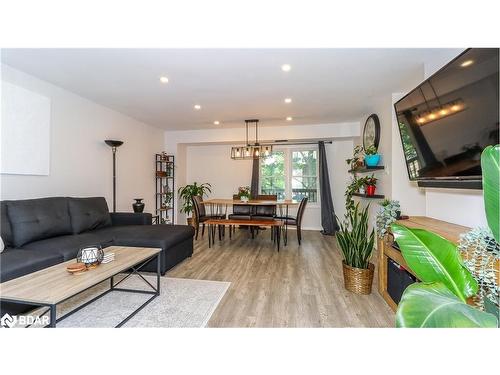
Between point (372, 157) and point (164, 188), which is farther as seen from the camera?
point (164, 188)

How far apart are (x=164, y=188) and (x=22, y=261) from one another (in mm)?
3894

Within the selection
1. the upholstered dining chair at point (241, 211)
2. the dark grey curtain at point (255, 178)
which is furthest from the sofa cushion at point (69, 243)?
the dark grey curtain at point (255, 178)

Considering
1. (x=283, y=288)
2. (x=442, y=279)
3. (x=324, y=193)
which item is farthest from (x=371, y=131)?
(x=442, y=279)

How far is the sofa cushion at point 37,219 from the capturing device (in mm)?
2332

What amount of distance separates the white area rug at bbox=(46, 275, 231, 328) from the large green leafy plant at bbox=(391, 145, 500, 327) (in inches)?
63.5

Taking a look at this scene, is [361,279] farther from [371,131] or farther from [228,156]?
[228,156]

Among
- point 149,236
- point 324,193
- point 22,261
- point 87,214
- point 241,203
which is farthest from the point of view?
point 324,193

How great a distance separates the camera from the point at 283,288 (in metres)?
2.51

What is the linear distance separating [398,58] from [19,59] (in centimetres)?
397

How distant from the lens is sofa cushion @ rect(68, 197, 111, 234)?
9.63 feet

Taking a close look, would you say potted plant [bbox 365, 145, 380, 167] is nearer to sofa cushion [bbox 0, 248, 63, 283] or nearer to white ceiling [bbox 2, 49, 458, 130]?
white ceiling [bbox 2, 49, 458, 130]
